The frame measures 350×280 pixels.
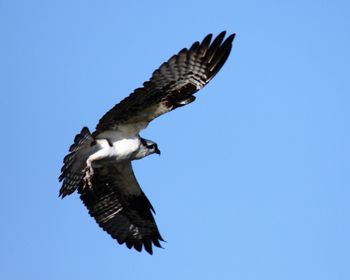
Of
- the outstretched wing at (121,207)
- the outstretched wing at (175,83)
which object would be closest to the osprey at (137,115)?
the outstretched wing at (175,83)

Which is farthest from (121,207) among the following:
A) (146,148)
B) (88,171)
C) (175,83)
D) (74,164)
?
(175,83)

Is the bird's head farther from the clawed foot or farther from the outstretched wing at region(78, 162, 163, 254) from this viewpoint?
the clawed foot

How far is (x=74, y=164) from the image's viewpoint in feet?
37.8

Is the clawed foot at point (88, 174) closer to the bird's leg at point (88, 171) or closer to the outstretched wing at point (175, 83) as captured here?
the bird's leg at point (88, 171)

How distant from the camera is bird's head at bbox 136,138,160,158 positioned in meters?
11.9

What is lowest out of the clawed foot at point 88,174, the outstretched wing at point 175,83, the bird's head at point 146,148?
the clawed foot at point 88,174

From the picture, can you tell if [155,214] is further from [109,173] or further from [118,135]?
[118,135]

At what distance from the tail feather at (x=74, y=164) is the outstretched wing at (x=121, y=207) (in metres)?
0.93

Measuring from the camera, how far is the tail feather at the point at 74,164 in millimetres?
11422

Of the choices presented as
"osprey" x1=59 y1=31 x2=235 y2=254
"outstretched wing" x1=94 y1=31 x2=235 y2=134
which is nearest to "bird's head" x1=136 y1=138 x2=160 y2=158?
"osprey" x1=59 y1=31 x2=235 y2=254

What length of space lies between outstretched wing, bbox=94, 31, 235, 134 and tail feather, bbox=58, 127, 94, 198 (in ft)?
0.80

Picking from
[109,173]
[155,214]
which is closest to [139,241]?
[155,214]

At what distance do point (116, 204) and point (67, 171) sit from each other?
1.65 meters

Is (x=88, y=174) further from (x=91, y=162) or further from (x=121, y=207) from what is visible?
(x=121, y=207)
